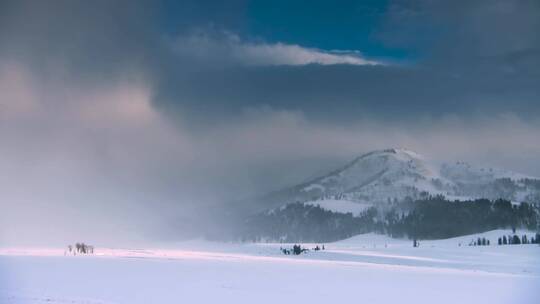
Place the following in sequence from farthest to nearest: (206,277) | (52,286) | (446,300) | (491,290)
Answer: (206,277), (491,290), (52,286), (446,300)

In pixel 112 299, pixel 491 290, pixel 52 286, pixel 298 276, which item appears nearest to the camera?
pixel 112 299

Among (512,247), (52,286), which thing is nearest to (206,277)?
(52,286)

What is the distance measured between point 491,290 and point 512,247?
112148 mm

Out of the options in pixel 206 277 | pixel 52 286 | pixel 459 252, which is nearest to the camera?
pixel 52 286

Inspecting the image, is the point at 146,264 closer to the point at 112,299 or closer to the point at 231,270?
the point at 231,270

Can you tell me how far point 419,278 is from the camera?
2618 inches

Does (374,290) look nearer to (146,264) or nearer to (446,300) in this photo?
(446,300)

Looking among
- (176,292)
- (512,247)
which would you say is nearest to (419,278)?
(176,292)

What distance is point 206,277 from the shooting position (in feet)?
198

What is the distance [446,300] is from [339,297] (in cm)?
830

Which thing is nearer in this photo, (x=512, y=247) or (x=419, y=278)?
(x=419, y=278)

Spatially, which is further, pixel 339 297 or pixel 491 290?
pixel 491 290

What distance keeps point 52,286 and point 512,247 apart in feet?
447

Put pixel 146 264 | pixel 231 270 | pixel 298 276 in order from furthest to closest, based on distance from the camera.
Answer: pixel 146 264, pixel 231 270, pixel 298 276
